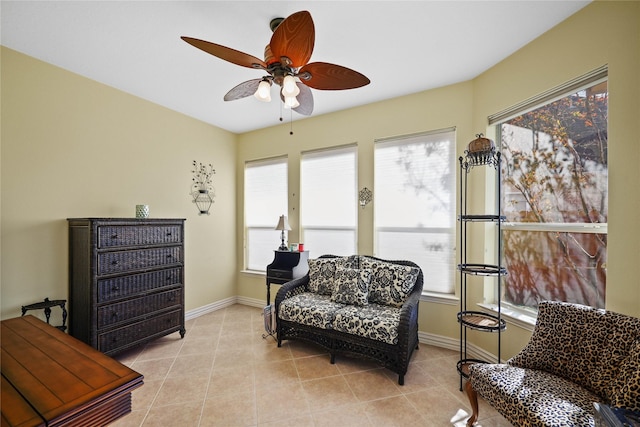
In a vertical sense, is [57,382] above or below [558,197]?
below

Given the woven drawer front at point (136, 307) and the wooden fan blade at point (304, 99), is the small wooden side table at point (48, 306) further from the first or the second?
the wooden fan blade at point (304, 99)

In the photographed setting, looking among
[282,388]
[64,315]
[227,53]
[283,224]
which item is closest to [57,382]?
[282,388]

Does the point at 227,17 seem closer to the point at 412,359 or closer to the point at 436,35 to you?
the point at 436,35

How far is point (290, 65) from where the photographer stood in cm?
174

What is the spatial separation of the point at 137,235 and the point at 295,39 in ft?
7.97

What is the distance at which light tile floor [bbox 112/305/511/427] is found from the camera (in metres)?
1.91

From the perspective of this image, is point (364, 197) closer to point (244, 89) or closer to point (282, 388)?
point (244, 89)

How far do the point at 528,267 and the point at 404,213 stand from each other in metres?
1.27

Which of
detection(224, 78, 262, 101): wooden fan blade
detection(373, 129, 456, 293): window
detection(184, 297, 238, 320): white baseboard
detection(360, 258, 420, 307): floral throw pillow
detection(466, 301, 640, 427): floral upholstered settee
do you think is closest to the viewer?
detection(466, 301, 640, 427): floral upholstered settee

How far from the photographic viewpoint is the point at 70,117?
2.71 metres

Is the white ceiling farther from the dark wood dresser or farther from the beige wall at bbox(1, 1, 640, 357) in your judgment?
the dark wood dresser

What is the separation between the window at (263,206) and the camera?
4223 millimetres

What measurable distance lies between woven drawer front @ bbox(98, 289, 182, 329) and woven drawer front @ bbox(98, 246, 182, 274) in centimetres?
33

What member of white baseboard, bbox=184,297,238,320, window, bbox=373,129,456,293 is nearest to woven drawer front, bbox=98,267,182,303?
white baseboard, bbox=184,297,238,320
